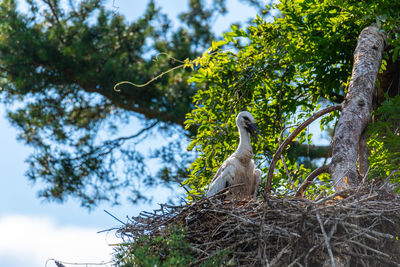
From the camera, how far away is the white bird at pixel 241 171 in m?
7.20

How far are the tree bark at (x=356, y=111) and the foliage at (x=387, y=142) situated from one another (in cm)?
38

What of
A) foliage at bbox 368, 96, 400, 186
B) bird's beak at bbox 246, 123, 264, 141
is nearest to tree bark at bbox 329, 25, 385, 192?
foliage at bbox 368, 96, 400, 186

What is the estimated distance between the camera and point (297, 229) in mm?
4918

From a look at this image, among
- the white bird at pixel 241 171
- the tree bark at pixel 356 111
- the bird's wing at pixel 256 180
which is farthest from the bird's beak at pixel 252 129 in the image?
the tree bark at pixel 356 111

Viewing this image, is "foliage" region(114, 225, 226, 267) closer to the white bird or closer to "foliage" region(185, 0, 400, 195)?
the white bird

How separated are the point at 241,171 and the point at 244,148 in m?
0.32

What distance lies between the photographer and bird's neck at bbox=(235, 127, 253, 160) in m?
7.50

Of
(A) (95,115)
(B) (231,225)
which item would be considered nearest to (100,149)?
(A) (95,115)

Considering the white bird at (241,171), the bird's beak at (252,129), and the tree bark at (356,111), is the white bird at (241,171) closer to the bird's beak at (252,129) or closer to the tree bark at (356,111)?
the bird's beak at (252,129)

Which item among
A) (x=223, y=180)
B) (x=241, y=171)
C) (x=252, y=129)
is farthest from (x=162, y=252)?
(x=252, y=129)

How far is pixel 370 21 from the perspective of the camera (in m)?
7.75

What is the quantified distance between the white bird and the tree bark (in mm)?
1322

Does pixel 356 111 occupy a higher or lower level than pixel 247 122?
lower

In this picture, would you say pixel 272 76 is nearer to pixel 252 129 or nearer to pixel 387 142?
pixel 252 129
